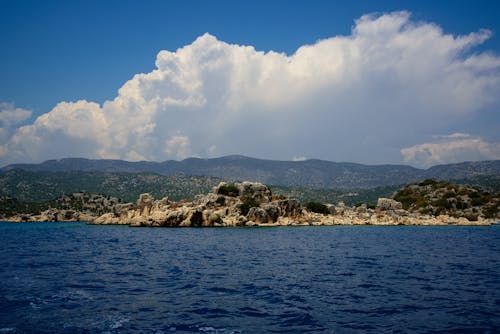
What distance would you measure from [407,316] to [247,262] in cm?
2252

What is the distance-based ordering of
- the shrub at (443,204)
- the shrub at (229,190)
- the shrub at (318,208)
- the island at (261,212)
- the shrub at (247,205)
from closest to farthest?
1. the island at (261,212)
2. the shrub at (247,205)
3. the shrub at (229,190)
4. the shrub at (318,208)
5. the shrub at (443,204)

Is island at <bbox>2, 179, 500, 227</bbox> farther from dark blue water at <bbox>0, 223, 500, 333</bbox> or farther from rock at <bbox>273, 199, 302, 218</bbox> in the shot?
dark blue water at <bbox>0, 223, 500, 333</bbox>

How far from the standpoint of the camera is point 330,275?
33281 millimetres

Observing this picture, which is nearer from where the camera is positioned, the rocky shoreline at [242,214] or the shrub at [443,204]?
the rocky shoreline at [242,214]

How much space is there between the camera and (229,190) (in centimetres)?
14800

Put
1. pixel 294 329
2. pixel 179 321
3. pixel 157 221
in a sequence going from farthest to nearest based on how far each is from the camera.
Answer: pixel 157 221, pixel 179 321, pixel 294 329

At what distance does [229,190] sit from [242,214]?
18.3 metres

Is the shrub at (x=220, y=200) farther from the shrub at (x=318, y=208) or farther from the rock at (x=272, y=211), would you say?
the shrub at (x=318, y=208)

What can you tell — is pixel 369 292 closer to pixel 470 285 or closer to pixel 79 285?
pixel 470 285

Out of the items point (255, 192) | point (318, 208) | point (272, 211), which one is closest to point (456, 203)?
point (318, 208)

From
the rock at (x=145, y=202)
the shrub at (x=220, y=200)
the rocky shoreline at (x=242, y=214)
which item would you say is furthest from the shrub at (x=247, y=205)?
the rock at (x=145, y=202)

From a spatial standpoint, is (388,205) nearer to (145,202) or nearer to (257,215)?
(257,215)

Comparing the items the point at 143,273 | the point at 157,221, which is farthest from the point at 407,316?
the point at 157,221

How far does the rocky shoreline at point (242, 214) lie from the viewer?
4700 inches
